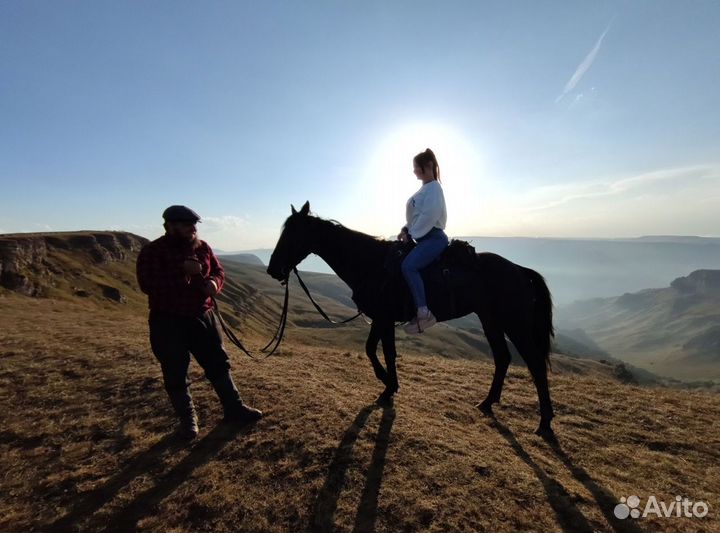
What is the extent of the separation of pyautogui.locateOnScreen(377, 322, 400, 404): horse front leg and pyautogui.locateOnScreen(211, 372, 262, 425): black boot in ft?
9.31

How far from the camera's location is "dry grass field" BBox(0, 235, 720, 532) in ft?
15.3

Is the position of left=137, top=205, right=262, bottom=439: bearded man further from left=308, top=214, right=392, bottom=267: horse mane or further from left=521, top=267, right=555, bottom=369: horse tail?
left=521, top=267, right=555, bottom=369: horse tail

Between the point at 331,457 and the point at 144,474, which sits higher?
the point at 331,457

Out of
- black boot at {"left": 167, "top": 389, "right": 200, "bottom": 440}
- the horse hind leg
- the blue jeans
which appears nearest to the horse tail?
the horse hind leg

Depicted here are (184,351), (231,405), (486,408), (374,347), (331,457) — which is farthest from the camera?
(486,408)

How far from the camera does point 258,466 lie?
17.9ft

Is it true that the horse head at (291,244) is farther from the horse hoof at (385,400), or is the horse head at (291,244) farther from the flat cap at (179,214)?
the horse hoof at (385,400)

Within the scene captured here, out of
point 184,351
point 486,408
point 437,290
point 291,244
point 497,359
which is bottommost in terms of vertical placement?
point 486,408

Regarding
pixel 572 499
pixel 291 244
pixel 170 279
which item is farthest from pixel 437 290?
pixel 170 279

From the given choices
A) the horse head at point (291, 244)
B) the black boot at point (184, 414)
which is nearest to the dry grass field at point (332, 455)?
the black boot at point (184, 414)

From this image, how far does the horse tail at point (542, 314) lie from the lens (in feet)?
26.3

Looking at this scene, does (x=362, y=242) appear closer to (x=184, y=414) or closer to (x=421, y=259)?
(x=421, y=259)

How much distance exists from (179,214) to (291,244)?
2.52 m

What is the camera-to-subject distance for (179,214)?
19.9 ft
